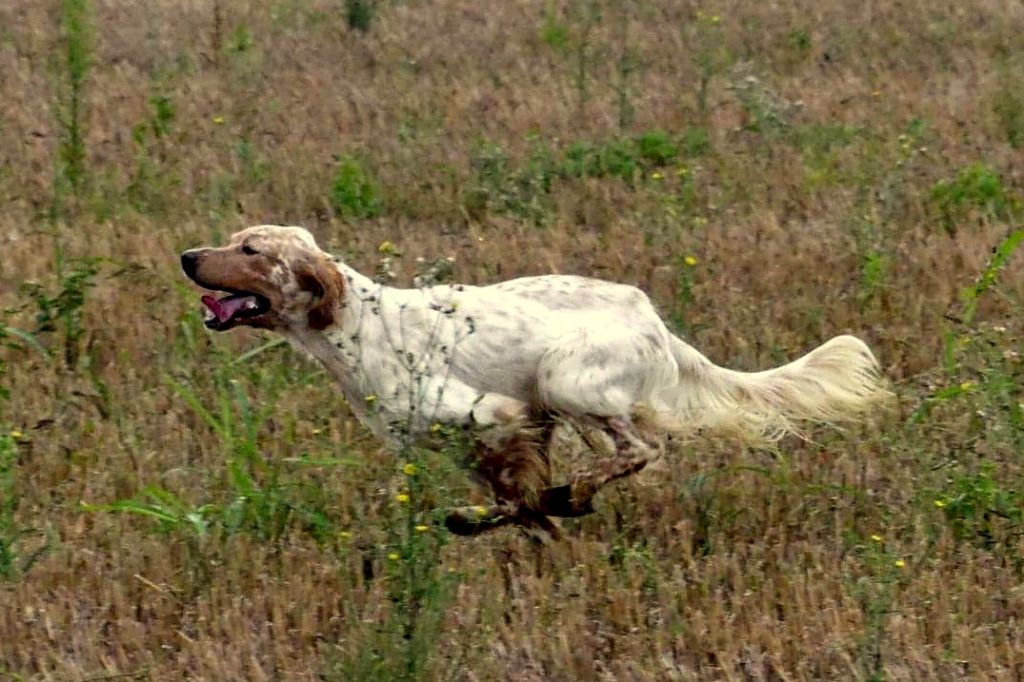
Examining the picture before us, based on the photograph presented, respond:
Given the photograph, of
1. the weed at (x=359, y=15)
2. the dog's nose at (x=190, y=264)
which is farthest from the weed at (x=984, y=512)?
the weed at (x=359, y=15)

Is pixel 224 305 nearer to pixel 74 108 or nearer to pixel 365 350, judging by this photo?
pixel 365 350

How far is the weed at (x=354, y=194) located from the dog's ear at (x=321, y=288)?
3.33m

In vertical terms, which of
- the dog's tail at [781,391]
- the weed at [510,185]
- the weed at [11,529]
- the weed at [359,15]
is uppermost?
the dog's tail at [781,391]

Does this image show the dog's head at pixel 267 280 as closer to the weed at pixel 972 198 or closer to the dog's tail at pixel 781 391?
the dog's tail at pixel 781 391

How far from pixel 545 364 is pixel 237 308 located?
89 cm

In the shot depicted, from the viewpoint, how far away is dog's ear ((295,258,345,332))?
4.51 m

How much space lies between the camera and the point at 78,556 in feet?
14.6

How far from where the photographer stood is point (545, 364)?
4.72 meters

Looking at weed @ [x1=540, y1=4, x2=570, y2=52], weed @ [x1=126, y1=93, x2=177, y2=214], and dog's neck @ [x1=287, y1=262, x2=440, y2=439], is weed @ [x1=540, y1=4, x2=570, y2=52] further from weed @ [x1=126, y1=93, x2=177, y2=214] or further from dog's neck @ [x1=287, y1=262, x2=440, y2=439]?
dog's neck @ [x1=287, y1=262, x2=440, y2=439]

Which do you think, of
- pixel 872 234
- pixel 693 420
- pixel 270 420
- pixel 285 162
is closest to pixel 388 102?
pixel 285 162

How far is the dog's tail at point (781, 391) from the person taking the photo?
5000mm

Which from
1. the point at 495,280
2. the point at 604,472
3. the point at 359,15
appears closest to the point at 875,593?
the point at 604,472

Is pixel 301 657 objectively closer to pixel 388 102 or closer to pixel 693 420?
pixel 693 420

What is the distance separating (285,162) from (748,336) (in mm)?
3320
